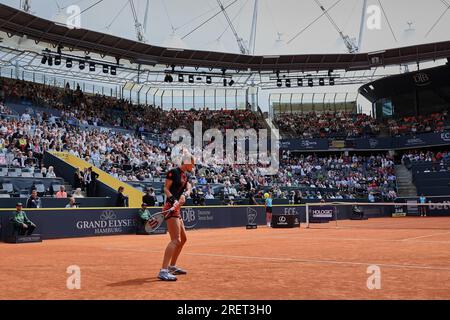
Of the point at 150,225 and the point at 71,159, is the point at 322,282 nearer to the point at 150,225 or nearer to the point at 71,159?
the point at 150,225

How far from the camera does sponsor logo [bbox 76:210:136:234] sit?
2122cm

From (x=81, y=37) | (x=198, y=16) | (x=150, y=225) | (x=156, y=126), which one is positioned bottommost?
(x=150, y=225)

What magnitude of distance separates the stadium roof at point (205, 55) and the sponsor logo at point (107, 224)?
61.5 feet

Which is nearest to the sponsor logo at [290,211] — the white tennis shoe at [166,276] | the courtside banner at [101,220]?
the courtside banner at [101,220]

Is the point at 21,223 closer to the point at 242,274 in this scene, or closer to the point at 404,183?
the point at 242,274

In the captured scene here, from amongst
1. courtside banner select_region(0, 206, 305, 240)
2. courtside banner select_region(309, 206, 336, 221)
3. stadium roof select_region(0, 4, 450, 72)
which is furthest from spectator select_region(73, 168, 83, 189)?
courtside banner select_region(309, 206, 336, 221)

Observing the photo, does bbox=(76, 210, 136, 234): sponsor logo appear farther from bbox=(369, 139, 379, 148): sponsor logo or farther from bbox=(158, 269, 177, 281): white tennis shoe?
bbox=(369, 139, 379, 148): sponsor logo

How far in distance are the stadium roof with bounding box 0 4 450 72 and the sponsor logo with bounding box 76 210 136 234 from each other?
1876 centimetres

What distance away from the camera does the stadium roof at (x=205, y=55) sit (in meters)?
36.3

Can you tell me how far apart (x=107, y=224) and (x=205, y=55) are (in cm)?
2604

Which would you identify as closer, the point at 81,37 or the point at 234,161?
the point at 81,37

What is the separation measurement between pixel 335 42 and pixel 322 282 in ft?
137

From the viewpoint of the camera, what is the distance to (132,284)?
25.0 ft
